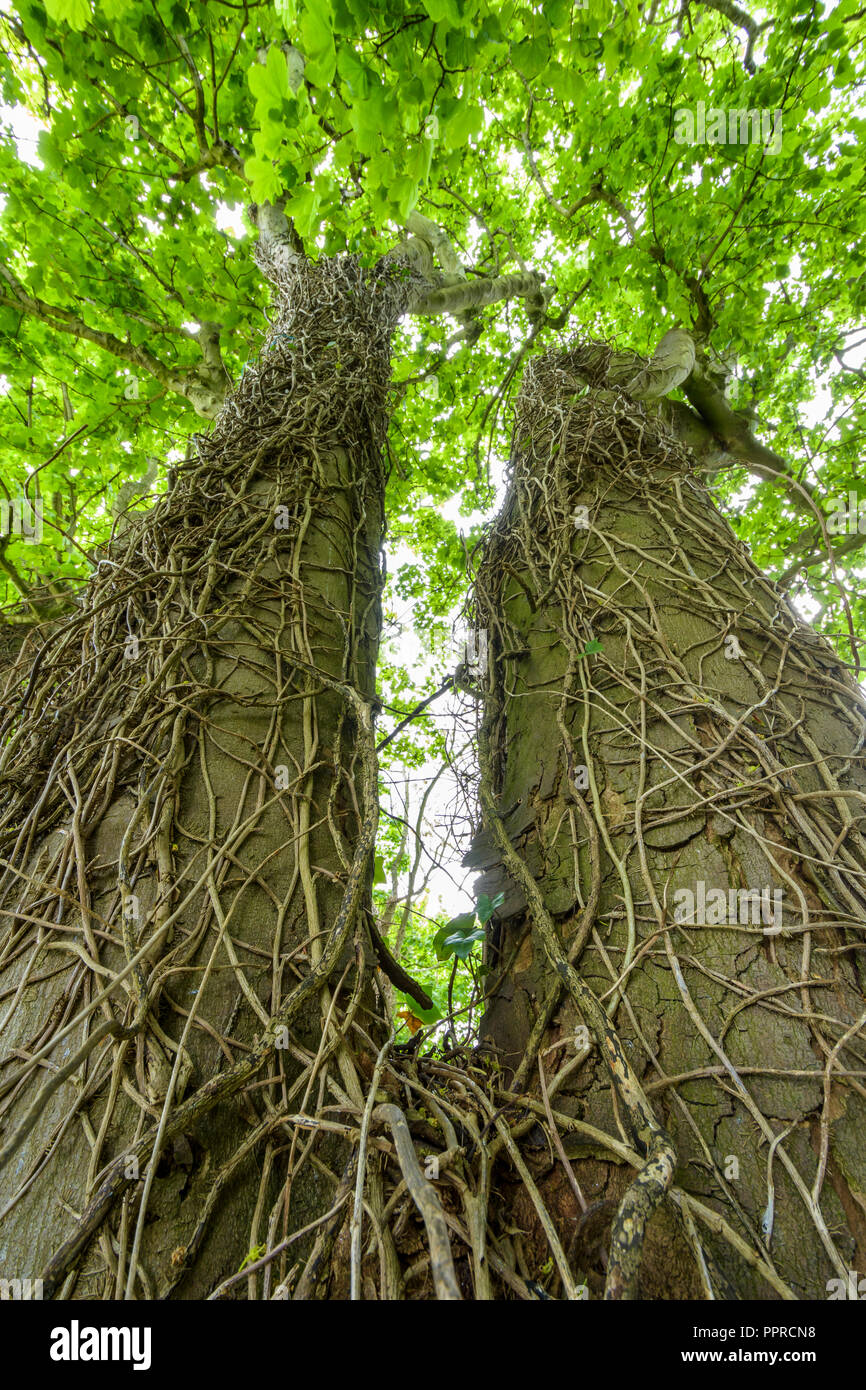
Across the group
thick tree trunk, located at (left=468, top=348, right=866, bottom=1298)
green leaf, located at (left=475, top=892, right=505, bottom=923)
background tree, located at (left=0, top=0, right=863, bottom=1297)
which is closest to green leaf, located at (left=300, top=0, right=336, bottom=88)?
background tree, located at (left=0, top=0, right=863, bottom=1297)

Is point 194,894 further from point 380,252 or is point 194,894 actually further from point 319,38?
point 380,252

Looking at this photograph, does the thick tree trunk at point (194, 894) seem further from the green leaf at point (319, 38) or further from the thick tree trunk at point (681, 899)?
the green leaf at point (319, 38)

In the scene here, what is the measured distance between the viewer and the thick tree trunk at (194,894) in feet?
3.42

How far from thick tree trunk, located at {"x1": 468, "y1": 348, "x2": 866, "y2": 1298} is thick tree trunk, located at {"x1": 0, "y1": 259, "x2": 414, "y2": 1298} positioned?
52cm

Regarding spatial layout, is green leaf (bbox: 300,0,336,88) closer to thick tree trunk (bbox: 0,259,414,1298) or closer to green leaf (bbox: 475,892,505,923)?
thick tree trunk (bbox: 0,259,414,1298)

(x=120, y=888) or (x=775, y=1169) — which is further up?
(x=120, y=888)

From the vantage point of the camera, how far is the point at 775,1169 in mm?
1108

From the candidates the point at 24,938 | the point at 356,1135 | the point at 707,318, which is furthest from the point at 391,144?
the point at 707,318

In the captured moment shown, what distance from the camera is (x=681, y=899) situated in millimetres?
1500

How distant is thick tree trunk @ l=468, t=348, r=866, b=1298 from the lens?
108cm

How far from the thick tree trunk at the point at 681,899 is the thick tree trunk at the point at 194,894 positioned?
518 mm

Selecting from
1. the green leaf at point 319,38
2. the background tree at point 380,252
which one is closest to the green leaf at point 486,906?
the background tree at point 380,252
